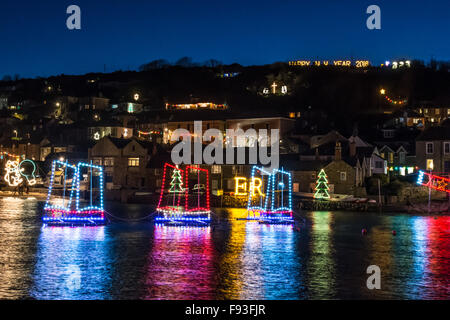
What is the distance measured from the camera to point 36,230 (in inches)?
1676

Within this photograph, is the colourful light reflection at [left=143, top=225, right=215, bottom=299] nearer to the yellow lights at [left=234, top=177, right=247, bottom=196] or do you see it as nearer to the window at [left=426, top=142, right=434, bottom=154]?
the yellow lights at [left=234, top=177, right=247, bottom=196]

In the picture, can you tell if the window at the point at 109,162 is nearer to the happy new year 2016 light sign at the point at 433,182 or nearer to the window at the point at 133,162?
the window at the point at 133,162

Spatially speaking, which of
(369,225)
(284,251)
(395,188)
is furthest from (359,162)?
(284,251)

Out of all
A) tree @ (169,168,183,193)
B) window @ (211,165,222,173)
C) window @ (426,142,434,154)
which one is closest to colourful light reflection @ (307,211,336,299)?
tree @ (169,168,183,193)

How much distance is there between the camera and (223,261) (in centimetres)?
2992

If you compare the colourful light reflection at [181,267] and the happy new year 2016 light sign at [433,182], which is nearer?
the colourful light reflection at [181,267]

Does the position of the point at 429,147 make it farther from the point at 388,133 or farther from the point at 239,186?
the point at 388,133

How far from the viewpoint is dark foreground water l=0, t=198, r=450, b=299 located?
23.2m

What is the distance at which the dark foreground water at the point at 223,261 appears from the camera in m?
23.2

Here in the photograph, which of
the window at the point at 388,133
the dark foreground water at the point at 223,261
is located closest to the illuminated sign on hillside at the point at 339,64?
the window at the point at 388,133

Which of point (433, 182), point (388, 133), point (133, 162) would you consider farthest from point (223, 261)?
point (388, 133)
